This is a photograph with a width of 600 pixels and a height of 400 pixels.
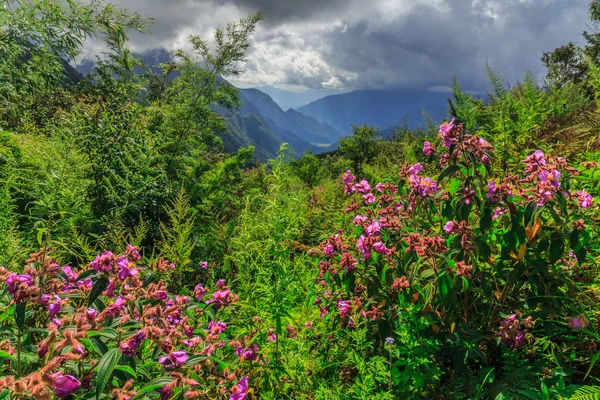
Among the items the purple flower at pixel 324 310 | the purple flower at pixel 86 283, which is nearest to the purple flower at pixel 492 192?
the purple flower at pixel 324 310

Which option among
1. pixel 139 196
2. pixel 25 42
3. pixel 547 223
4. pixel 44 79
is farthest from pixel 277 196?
pixel 44 79

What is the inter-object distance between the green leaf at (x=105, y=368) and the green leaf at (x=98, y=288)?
0.38 m

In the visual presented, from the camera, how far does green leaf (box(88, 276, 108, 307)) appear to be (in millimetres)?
1103

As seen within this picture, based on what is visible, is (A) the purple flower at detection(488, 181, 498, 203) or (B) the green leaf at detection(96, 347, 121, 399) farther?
(A) the purple flower at detection(488, 181, 498, 203)

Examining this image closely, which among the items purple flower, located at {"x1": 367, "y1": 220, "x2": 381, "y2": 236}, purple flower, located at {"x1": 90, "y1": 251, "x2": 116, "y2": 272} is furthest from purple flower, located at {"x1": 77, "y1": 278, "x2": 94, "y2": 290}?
purple flower, located at {"x1": 367, "y1": 220, "x2": 381, "y2": 236}

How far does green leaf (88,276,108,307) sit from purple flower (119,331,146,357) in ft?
0.96

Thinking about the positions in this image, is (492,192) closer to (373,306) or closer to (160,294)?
(373,306)

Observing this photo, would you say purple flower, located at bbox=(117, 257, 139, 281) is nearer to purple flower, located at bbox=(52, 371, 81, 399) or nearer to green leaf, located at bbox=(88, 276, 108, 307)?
green leaf, located at bbox=(88, 276, 108, 307)

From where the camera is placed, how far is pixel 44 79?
5.48 metres

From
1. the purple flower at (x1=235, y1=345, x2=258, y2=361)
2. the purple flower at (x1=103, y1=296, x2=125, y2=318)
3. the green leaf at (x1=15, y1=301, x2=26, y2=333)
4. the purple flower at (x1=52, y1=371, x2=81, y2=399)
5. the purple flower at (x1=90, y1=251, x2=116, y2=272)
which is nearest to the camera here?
the purple flower at (x1=52, y1=371, x2=81, y2=399)

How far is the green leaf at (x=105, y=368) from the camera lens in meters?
0.74

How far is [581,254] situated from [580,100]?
16.7 ft

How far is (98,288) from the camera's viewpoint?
112cm

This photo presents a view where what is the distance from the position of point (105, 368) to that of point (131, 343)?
146mm
